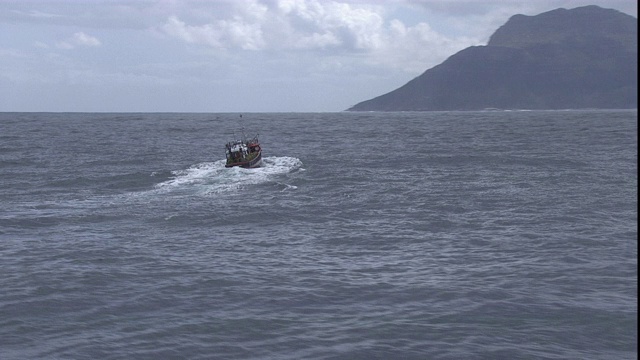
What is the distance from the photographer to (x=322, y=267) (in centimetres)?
2745

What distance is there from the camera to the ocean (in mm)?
19578

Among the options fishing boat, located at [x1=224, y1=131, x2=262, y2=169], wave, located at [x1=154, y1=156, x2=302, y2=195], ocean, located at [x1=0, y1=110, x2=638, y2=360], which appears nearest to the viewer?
ocean, located at [x1=0, y1=110, x2=638, y2=360]

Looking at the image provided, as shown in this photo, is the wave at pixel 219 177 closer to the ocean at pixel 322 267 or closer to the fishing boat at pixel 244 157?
the ocean at pixel 322 267

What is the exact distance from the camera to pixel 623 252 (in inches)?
1142

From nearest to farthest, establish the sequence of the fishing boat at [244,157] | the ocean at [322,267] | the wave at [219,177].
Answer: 1. the ocean at [322,267]
2. the wave at [219,177]
3. the fishing boat at [244,157]

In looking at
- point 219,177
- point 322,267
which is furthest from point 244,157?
point 322,267

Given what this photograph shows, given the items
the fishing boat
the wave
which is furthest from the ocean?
the fishing boat

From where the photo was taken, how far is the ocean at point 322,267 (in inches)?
771

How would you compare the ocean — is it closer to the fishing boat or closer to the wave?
the wave

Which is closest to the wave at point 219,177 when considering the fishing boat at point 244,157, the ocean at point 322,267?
the ocean at point 322,267

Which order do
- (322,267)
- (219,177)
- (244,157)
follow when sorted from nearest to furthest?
(322,267)
(219,177)
(244,157)

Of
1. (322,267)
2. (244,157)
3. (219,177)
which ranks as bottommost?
(322,267)

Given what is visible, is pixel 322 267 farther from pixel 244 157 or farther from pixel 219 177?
pixel 244 157

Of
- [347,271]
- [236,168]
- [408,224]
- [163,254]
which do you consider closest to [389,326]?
[347,271]
